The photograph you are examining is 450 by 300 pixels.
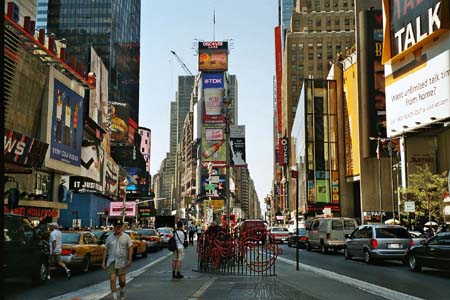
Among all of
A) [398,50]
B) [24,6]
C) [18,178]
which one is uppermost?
[24,6]

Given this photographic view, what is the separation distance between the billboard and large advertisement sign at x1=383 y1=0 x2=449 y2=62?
367 ft

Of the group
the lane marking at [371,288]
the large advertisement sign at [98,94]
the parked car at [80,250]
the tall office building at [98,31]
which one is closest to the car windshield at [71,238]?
the parked car at [80,250]

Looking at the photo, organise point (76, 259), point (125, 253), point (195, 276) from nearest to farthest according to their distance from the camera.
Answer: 1. point (125, 253)
2. point (195, 276)
3. point (76, 259)

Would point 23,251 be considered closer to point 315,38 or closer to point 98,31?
point 98,31

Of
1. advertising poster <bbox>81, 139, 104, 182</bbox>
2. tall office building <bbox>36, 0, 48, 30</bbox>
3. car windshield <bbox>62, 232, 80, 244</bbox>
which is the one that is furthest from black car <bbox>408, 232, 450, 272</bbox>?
tall office building <bbox>36, 0, 48, 30</bbox>

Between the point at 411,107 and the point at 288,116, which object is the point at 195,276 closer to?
the point at 411,107

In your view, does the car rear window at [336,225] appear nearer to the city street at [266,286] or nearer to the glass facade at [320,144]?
the city street at [266,286]

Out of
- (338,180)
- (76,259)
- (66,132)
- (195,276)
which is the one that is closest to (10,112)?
(66,132)

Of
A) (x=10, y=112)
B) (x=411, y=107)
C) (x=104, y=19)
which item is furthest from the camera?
(x=104, y=19)

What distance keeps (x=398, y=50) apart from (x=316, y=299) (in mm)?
43197

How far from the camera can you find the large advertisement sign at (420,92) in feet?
137

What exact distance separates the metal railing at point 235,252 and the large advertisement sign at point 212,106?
137786mm

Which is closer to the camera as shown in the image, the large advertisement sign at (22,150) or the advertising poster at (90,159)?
the large advertisement sign at (22,150)

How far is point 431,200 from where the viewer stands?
4219 cm
